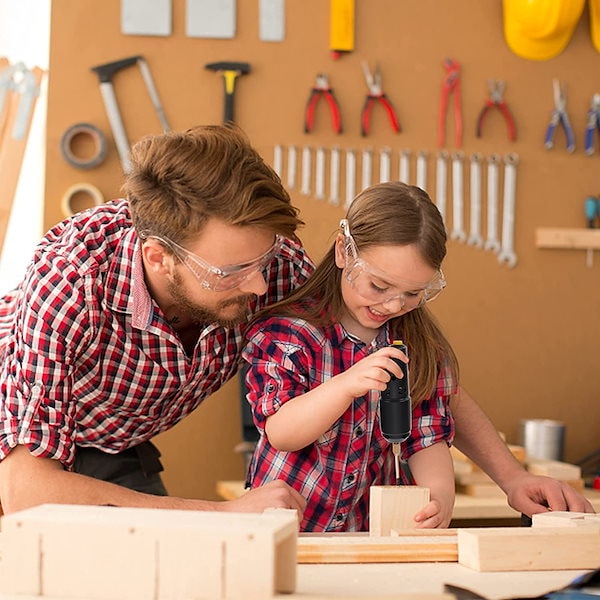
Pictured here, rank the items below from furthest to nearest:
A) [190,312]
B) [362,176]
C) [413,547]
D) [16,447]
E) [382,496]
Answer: [362,176]
[190,312]
[16,447]
[382,496]
[413,547]

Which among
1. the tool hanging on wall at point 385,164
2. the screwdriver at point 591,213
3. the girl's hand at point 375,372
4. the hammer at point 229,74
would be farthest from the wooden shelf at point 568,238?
the girl's hand at point 375,372

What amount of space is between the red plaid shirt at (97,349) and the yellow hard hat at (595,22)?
240 centimetres

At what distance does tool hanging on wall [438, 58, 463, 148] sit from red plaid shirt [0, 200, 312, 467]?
191 cm

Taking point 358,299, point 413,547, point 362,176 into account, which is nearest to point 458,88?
point 362,176

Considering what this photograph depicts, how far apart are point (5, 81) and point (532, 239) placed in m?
2.19

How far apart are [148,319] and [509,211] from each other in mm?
2394

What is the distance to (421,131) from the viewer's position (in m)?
3.89

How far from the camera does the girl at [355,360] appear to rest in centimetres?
189

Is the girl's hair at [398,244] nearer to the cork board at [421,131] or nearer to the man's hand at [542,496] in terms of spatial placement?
the man's hand at [542,496]

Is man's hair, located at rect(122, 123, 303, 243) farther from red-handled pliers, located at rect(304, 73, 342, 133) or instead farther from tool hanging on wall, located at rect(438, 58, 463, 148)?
tool hanging on wall, located at rect(438, 58, 463, 148)

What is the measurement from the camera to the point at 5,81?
346 cm

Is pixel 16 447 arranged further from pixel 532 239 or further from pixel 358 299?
pixel 532 239

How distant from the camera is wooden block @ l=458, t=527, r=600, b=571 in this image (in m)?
1.28

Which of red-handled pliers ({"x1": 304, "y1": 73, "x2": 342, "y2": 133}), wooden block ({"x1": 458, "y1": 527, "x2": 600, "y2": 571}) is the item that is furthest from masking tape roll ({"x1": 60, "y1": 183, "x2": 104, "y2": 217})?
wooden block ({"x1": 458, "y1": 527, "x2": 600, "y2": 571})
